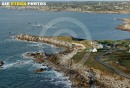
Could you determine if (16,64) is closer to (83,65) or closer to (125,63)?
(83,65)

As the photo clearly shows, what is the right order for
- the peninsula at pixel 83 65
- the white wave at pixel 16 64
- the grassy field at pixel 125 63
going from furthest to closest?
the white wave at pixel 16 64 < the grassy field at pixel 125 63 < the peninsula at pixel 83 65

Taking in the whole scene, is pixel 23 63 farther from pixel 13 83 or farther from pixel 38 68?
pixel 13 83

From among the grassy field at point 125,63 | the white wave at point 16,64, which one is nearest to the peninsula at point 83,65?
the grassy field at point 125,63

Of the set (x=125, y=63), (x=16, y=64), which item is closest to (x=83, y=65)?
(x=125, y=63)

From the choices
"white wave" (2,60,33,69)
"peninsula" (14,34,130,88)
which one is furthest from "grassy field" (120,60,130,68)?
"white wave" (2,60,33,69)

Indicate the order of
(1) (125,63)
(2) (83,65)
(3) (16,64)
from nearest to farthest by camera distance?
(1) (125,63)
(2) (83,65)
(3) (16,64)

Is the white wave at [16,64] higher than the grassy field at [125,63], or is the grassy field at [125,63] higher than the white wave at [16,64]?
the grassy field at [125,63]

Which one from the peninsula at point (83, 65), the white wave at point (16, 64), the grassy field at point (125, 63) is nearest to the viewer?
the peninsula at point (83, 65)

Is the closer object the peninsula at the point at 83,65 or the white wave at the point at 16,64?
the peninsula at the point at 83,65

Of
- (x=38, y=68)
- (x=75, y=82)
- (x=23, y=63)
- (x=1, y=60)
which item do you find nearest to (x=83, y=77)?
(x=75, y=82)

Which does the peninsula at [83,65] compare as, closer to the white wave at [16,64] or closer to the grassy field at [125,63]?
the grassy field at [125,63]

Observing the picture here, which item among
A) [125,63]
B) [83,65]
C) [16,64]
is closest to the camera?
[125,63]
